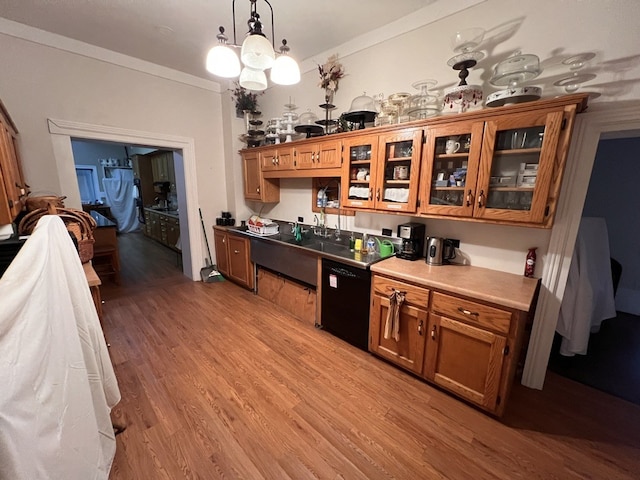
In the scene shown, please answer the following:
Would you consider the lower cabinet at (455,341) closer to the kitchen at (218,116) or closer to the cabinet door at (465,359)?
the cabinet door at (465,359)

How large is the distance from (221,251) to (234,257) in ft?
1.34

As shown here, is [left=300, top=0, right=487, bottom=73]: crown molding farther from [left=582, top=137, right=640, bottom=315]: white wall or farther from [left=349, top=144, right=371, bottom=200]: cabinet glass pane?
[left=582, top=137, right=640, bottom=315]: white wall

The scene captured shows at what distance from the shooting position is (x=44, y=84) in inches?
106

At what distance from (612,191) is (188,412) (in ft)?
16.6

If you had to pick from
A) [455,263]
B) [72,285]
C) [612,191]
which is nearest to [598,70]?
[455,263]

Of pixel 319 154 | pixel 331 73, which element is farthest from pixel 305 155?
pixel 331 73

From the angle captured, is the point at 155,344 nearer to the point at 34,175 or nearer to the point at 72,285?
the point at 72,285

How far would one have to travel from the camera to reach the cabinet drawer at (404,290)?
6.32 ft

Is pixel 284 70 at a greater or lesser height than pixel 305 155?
greater

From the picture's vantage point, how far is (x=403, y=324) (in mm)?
2076

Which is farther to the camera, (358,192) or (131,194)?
(131,194)

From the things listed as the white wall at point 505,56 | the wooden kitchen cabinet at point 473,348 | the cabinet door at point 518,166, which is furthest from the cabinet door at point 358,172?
the wooden kitchen cabinet at point 473,348

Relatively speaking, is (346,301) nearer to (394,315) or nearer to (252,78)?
(394,315)

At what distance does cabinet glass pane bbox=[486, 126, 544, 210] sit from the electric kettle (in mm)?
487
